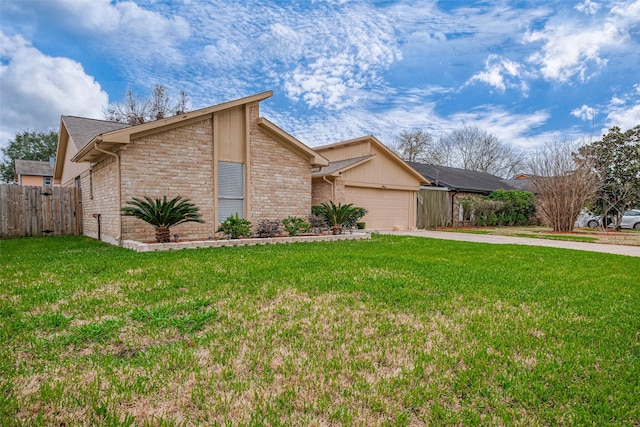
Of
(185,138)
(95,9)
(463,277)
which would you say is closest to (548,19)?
(463,277)

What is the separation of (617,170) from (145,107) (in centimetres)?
3192

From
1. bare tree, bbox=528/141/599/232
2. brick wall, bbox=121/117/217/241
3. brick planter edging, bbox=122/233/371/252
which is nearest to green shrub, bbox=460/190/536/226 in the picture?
bare tree, bbox=528/141/599/232

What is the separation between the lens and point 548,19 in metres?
11.5

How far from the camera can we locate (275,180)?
11.5 m

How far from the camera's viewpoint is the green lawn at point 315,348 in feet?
6.69

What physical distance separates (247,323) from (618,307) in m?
4.29

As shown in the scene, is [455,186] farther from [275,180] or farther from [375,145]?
[275,180]

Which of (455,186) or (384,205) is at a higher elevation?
(455,186)

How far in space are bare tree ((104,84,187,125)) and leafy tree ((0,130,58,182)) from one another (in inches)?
774

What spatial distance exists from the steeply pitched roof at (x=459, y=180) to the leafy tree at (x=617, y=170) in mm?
5935

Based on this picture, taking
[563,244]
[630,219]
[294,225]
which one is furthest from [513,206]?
[294,225]

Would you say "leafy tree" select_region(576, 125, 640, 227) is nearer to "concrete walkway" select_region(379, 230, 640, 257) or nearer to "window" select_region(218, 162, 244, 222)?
"concrete walkway" select_region(379, 230, 640, 257)

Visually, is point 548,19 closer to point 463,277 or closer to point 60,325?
point 463,277

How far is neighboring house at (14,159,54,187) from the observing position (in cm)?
2986
